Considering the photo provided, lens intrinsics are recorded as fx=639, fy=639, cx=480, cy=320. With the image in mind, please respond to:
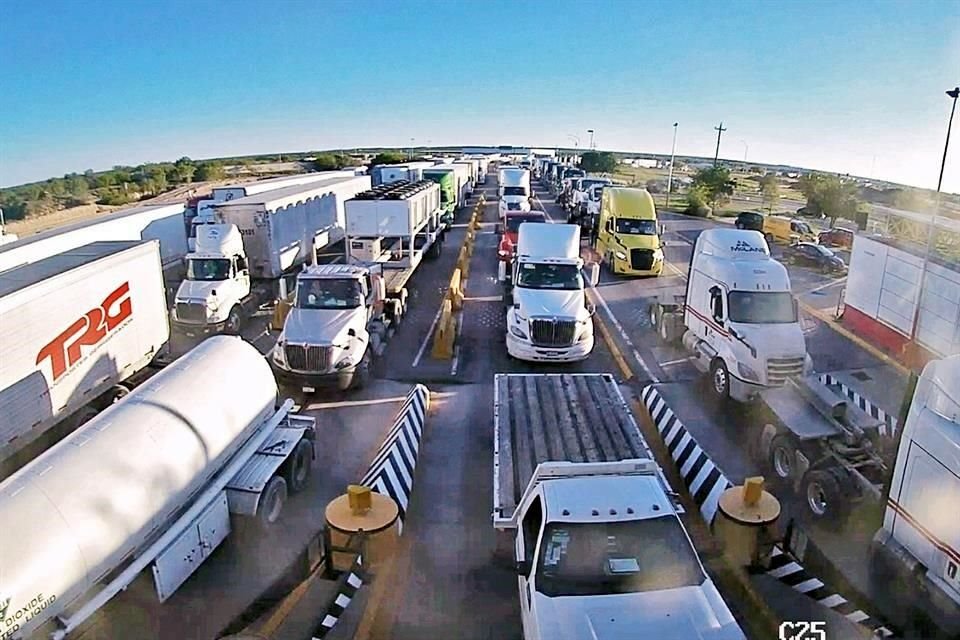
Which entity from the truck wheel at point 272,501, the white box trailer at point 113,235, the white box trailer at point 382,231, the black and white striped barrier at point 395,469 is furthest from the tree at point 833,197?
the truck wheel at point 272,501

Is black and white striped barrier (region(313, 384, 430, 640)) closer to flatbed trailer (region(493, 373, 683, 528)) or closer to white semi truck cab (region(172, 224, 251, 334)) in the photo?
flatbed trailer (region(493, 373, 683, 528))

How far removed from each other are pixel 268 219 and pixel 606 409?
14.5m

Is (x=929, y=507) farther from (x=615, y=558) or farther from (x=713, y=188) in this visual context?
(x=713, y=188)

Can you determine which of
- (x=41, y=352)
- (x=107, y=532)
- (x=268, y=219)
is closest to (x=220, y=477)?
(x=107, y=532)

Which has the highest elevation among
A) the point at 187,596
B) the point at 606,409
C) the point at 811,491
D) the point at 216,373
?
the point at 216,373

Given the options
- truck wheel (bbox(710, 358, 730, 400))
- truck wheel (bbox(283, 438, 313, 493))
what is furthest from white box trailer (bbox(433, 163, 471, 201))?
truck wheel (bbox(283, 438, 313, 493))

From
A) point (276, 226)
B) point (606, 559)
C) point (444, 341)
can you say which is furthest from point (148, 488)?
point (276, 226)

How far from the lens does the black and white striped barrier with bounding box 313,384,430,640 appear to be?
7.16m

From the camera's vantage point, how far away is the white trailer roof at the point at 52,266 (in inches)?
400

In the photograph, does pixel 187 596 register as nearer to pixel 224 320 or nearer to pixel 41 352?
pixel 41 352

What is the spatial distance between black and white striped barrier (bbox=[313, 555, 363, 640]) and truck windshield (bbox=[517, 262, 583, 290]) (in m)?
9.01

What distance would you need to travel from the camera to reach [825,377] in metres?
11.1

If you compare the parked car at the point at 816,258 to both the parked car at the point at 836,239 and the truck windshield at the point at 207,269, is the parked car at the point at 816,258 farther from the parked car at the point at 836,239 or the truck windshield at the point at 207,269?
the truck windshield at the point at 207,269

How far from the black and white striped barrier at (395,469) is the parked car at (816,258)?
21753mm
